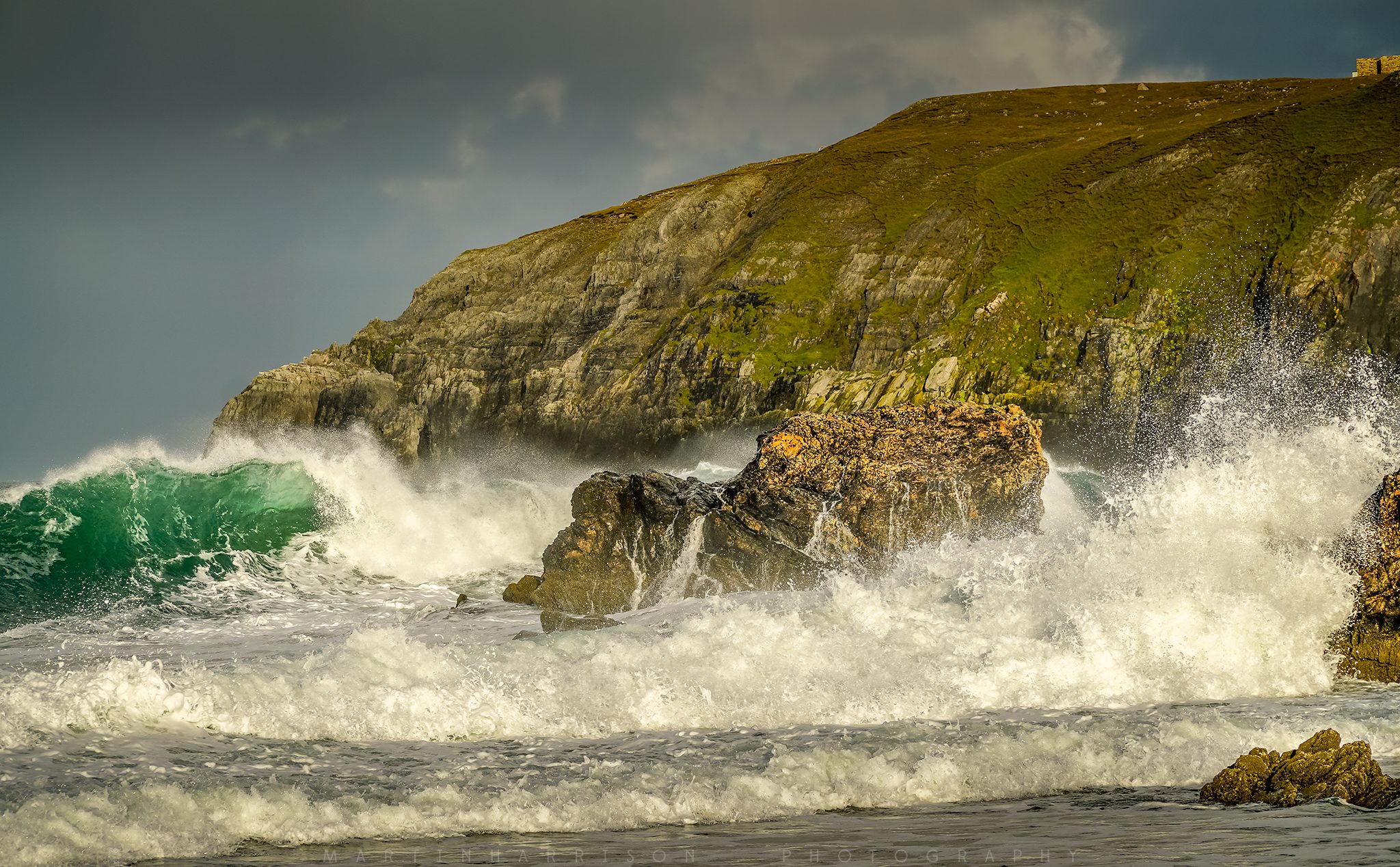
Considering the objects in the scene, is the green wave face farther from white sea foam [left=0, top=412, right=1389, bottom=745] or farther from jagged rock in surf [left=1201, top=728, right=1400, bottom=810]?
jagged rock in surf [left=1201, top=728, right=1400, bottom=810]

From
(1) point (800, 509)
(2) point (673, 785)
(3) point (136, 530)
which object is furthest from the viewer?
(3) point (136, 530)

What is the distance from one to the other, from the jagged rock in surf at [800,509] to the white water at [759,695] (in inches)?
58.0

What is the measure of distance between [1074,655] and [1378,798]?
499 cm

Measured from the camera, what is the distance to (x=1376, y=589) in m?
12.3

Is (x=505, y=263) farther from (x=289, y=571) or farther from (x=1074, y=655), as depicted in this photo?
(x=1074, y=655)

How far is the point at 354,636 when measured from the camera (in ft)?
38.8

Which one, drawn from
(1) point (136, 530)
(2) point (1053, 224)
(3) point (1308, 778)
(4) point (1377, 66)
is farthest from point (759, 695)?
(4) point (1377, 66)

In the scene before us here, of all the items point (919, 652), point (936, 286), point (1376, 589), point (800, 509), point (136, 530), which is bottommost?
A: point (919, 652)

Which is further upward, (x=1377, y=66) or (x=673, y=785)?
(x=1377, y=66)

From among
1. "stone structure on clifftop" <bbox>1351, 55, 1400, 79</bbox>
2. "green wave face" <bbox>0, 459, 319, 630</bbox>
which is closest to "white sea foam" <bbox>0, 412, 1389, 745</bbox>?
"green wave face" <bbox>0, 459, 319, 630</bbox>

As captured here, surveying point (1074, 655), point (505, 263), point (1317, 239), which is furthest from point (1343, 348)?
point (505, 263)

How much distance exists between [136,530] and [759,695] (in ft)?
57.2

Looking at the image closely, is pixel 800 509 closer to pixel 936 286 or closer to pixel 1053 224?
pixel 936 286

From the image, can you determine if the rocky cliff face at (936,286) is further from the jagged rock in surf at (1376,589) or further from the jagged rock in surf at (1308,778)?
the jagged rock in surf at (1308,778)
